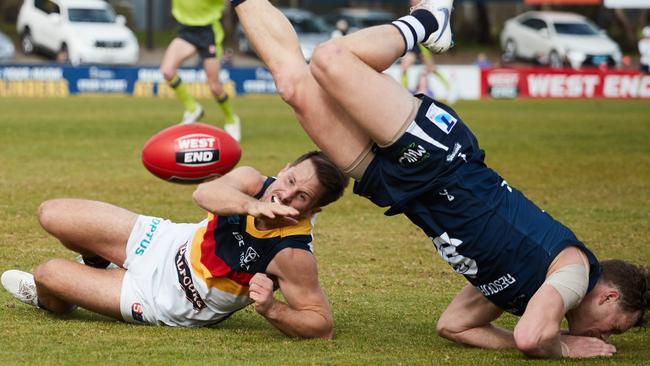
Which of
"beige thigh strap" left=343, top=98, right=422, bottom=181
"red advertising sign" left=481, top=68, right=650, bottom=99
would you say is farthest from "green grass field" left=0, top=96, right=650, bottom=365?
"red advertising sign" left=481, top=68, right=650, bottom=99

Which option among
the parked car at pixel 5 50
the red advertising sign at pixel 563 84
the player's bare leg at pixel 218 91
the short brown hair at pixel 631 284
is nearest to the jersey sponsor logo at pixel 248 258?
the short brown hair at pixel 631 284

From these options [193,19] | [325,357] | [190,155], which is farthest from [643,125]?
[325,357]

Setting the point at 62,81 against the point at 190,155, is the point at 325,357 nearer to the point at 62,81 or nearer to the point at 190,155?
the point at 190,155

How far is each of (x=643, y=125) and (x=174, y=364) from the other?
1745 cm

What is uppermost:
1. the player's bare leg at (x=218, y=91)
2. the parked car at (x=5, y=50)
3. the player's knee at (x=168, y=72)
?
the player's knee at (x=168, y=72)

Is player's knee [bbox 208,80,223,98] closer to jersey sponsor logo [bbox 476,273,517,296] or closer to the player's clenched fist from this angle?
the player's clenched fist

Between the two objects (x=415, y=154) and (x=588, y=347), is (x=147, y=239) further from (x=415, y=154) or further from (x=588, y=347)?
(x=588, y=347)

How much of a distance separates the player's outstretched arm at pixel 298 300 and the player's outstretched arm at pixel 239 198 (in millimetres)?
218

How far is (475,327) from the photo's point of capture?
5.71 metres

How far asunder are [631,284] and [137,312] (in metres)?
2.37

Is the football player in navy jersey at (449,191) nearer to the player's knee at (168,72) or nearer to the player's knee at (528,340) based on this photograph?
the player's knee at (528,340)

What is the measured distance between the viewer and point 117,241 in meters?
5.99

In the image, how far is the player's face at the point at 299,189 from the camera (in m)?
5.56

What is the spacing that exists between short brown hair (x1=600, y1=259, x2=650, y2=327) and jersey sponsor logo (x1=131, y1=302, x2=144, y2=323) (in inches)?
87.4
